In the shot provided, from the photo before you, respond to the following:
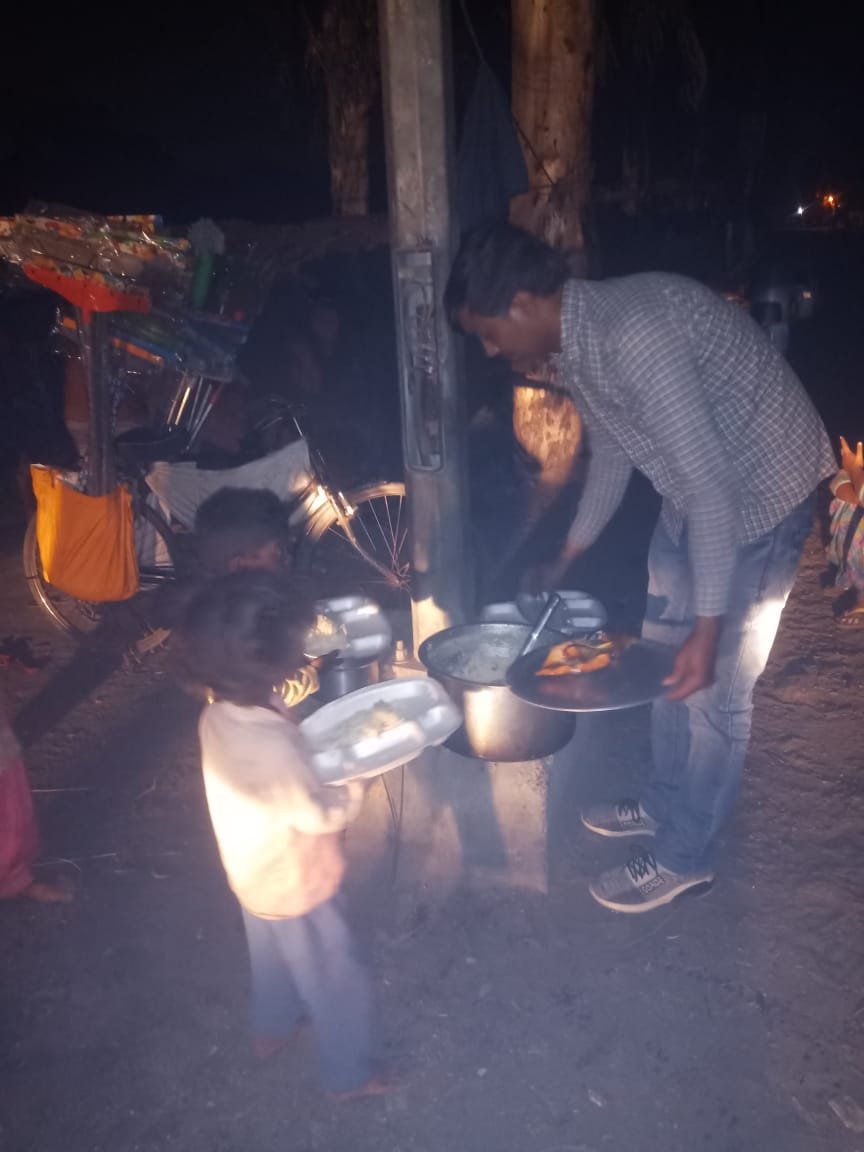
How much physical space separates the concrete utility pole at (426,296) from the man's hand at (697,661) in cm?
126

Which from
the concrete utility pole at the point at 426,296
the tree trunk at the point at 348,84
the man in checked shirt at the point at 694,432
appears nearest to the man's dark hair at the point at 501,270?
the man in checked shirt at the point at 694,432

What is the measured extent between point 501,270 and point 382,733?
144 cm

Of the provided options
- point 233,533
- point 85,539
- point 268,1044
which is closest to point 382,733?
point 233,533

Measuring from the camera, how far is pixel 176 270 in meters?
5.52

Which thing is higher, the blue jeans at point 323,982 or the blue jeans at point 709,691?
the blue jeans at point 709,691

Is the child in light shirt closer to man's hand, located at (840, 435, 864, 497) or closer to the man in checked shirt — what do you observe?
the man in checked shirt

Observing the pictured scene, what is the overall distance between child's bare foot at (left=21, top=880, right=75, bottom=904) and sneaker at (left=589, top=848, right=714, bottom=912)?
7.14 feet

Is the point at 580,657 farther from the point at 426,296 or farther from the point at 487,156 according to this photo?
the point at 487,156

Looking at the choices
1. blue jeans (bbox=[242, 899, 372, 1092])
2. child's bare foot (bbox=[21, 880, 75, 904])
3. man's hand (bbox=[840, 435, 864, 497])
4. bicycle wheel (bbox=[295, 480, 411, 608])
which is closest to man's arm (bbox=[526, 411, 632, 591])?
blue jeans (bbox=[242, 899, 372, 1092])

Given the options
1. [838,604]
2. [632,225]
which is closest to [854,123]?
[632,225]

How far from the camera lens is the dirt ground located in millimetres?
2660

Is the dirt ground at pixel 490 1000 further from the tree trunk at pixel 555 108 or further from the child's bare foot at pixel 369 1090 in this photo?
the tree trunk at pixel 555 108

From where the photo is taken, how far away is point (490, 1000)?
307cm

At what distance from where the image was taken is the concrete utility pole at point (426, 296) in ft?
9.69
